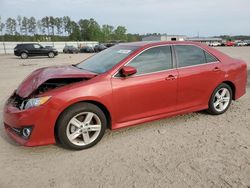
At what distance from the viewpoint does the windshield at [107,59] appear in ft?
13.4

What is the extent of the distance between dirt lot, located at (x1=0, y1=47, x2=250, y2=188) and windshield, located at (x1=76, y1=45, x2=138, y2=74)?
1.15 meters

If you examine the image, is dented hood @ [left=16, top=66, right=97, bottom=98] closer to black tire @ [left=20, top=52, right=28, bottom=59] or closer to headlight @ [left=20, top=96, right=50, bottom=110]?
headlight @ [left=20, top=96, right=50, bottom=110]

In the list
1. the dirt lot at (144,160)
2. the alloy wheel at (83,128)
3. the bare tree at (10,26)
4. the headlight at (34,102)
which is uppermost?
the bare tree at (10,26)

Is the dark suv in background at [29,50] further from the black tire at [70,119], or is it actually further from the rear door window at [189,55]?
the black tire at [70,119]

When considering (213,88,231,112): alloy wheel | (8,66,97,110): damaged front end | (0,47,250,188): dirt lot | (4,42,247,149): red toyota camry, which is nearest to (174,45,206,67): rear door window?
(4,42,247,149): red toyota camry

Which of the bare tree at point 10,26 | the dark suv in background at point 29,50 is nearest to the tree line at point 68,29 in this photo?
the bare tree at point 10,26

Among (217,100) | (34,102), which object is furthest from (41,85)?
(217,100)

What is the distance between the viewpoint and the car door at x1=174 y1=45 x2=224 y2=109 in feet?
14.6

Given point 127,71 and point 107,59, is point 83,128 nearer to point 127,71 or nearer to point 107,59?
point 127,71

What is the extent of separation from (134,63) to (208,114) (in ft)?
7.00

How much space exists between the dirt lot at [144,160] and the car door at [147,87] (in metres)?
0.42

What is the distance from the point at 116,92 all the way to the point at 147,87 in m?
0.57

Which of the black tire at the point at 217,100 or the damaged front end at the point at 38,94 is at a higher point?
the damaged front end at the point at 38,94

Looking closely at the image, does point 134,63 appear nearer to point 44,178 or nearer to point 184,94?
point 184,94
